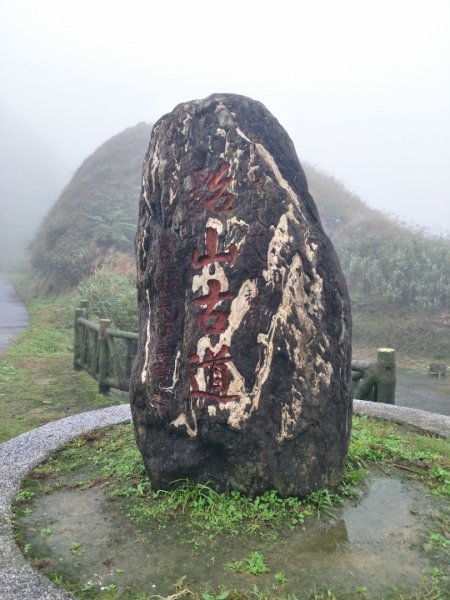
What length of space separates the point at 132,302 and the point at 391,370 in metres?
7.46

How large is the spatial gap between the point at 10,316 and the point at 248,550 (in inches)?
546

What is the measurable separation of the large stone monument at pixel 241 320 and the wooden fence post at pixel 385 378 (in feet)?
7.16

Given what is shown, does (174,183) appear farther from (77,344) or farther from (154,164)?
(77,344)

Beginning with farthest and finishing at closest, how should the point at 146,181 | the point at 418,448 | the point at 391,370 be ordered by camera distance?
1. the point at 391,370
2. the point at 418,448
3. the point at 146,181

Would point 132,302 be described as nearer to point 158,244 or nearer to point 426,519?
point 158,244

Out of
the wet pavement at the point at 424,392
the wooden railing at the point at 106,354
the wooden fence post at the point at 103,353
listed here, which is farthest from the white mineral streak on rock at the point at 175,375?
the wet pavement at the point at 424,392

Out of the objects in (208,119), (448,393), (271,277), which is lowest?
(448,393)

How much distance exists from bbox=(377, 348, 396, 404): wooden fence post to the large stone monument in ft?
7.16

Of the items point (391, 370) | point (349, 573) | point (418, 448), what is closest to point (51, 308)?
point (391, 370)

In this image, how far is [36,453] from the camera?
4.33m

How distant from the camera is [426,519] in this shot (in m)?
3.25

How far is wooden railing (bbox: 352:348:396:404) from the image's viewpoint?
5699mm

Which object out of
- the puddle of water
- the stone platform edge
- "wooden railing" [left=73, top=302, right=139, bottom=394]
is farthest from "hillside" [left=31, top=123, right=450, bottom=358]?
the puddle of water

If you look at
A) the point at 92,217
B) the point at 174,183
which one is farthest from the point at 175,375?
the point at 92,217
